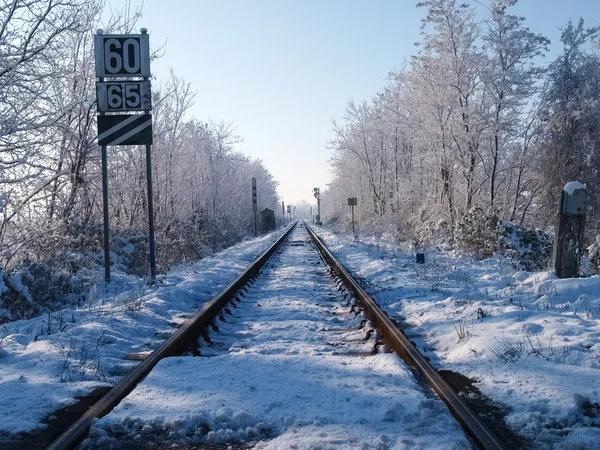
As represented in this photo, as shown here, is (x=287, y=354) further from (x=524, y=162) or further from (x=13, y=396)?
(x=524, y=162)

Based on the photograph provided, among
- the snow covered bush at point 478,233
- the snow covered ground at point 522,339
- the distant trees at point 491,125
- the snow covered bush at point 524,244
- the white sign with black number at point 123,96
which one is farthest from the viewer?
the distant trees at point 491,125

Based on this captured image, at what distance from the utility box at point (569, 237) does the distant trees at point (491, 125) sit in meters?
6.97

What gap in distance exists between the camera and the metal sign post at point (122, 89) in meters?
10.6

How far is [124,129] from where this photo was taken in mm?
10844

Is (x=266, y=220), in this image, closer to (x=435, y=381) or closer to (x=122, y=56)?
(x=122, y=56)

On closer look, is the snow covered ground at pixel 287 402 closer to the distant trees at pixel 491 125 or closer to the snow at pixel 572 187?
the snow at pixel 572 187

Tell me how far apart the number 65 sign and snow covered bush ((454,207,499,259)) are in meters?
10.5

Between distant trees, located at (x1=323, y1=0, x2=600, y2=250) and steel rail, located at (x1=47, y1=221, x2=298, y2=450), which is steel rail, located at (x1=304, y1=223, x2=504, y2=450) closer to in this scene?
steel rail, located at (x1=47, y1=221, x2=298, y2=450)

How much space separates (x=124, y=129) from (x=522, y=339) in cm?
875

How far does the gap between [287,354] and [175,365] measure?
107cm

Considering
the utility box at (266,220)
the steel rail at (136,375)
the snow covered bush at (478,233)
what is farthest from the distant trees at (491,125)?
the utility box at (266,220)

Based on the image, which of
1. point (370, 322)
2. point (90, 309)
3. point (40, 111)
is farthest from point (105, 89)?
Result: point (370, 322)

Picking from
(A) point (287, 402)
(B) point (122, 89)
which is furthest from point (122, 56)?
(A) point (287, 402)

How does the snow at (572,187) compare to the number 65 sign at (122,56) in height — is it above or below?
below
